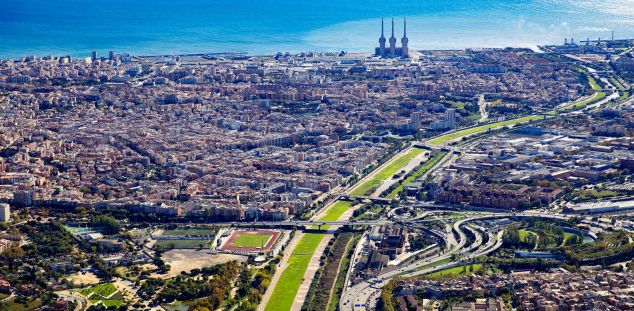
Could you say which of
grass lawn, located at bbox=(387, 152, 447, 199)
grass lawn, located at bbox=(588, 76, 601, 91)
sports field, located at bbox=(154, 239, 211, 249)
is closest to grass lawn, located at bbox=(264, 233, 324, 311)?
sports field, located at bbox=(154, 239, 211, 249)

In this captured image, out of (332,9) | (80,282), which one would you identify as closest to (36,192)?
(80,282)

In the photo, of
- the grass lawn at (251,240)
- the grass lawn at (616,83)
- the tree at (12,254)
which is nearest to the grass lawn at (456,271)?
the grass lawn at (251,240)

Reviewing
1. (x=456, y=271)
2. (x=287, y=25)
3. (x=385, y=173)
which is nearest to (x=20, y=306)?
(x=456, y=271)

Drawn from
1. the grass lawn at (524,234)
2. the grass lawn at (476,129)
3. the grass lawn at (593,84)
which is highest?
the grass lawn at (593,84)

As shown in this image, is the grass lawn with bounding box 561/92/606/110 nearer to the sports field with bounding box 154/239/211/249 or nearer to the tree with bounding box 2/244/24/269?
the sports field with bounding box 154/239/211/249

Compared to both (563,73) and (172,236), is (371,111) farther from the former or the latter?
(172,236)

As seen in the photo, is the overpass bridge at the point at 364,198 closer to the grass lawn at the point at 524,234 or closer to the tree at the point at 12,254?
the grass lawn at the point at 524,234

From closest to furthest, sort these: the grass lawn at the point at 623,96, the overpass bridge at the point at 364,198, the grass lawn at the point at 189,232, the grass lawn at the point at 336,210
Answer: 1. the grass lawn at the point at 189,232
2. the grass lawn at the point at 336,210
3. the overpass bridge at the point at 364,198
4. the grass lawn at the point at 623,96
